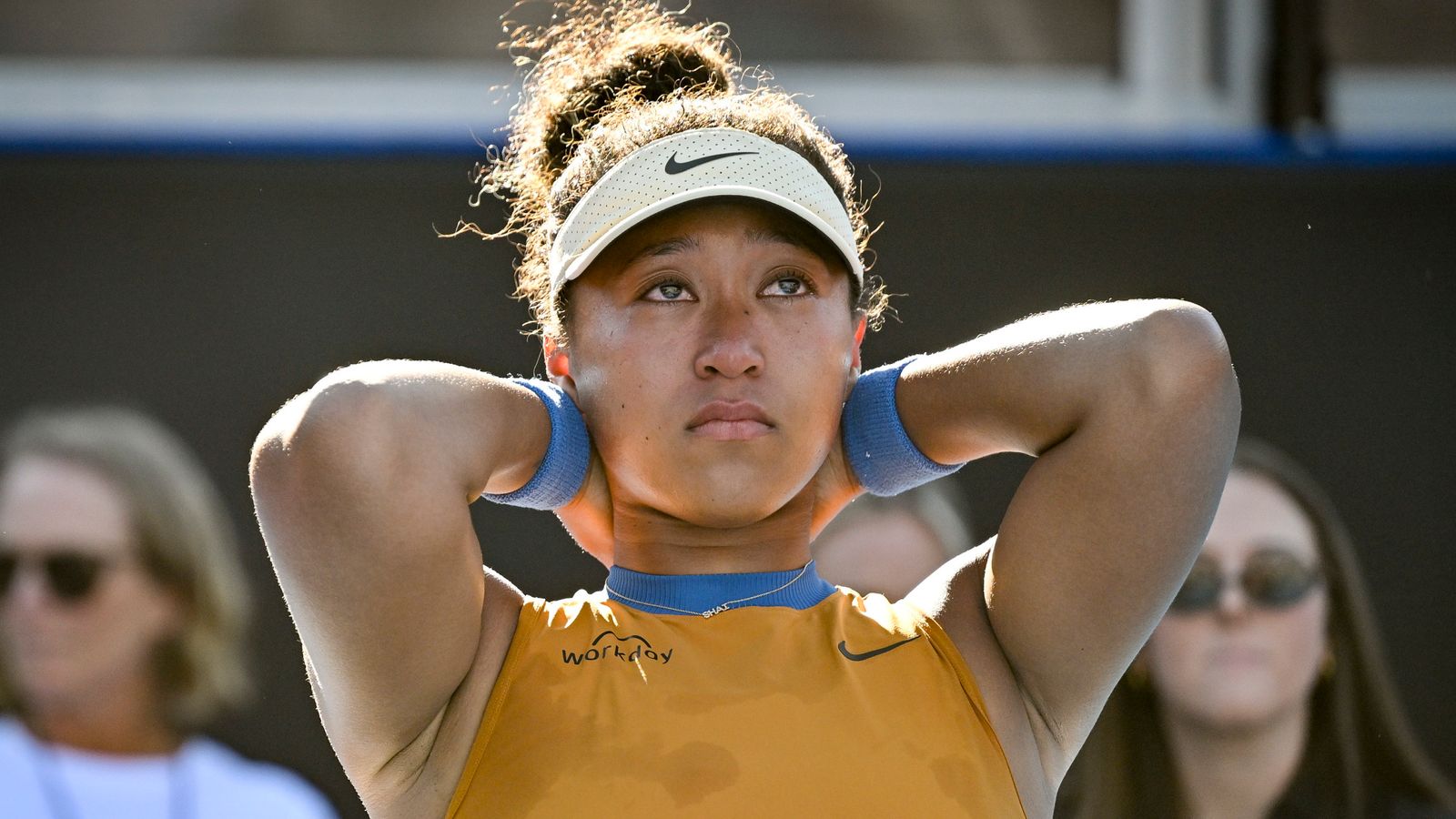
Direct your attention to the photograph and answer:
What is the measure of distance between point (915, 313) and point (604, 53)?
1002 millimetres

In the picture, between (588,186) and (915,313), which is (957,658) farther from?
(915,313)

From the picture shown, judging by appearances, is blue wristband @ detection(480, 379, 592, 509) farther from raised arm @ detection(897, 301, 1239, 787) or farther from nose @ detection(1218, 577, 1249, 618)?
nose @ detection(1218, 577, 1249, 618)

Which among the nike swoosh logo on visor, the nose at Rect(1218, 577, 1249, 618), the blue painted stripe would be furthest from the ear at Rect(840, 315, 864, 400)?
the nose at Rect(1218, 577, 1249, 618)

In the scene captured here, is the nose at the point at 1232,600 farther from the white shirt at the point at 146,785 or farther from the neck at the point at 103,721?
the neck at the point at 103,721

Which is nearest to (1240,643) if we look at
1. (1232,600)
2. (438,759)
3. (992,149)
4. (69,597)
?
(1232,600)

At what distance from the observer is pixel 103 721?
2.41 m

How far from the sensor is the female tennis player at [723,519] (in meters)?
1.25

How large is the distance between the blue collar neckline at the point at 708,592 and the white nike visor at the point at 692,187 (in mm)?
294

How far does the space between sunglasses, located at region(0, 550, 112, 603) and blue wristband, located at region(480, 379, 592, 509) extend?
1246mm

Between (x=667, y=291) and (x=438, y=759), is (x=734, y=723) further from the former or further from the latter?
(x=667, y=291)

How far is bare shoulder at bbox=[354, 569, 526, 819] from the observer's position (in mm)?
1345

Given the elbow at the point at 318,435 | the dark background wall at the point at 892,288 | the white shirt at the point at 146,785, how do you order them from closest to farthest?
the elbow at the point at 318,435 < the white shirt at the point at 146,785 < the dark background wall at the point at 892,288

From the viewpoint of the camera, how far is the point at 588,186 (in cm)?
150

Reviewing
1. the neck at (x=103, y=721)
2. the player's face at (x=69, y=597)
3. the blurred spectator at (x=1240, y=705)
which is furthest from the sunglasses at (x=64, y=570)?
the blurred spectator at (x=1240, y=705)
